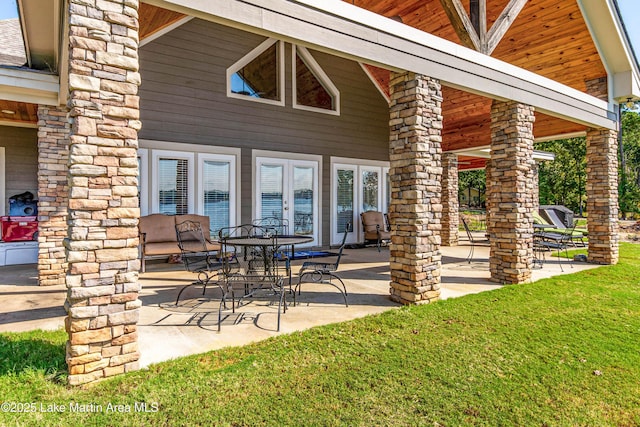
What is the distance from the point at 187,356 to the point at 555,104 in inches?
259

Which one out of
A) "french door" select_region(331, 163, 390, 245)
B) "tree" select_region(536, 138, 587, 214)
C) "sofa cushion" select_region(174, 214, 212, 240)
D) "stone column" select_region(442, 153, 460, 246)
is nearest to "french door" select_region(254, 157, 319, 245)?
"french door" select_region(331, 163, 390, 245)

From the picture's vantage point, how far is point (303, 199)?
8.82m

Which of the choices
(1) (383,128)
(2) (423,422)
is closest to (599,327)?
(2) (423,422)

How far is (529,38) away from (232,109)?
241 inches

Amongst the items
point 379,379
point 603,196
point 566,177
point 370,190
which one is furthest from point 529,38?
point 566,177

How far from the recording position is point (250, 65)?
8164mm

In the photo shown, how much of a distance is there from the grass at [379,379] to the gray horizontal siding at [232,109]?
4.99 metres

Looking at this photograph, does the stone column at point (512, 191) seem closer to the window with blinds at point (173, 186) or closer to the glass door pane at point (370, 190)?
the glass door pane at point (370, 190)

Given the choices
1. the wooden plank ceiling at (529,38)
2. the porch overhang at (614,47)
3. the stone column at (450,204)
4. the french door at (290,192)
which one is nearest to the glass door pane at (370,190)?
the french door at (290,192)

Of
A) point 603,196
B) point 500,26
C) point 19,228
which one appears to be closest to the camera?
point 500,26

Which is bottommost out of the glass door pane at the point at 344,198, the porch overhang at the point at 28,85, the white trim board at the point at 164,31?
the glass door pane at the point at 344,198

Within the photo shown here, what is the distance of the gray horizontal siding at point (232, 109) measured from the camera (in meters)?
6.97

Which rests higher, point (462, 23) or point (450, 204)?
point (462, 23)

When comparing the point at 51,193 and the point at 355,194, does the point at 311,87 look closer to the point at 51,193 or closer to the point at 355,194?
the point at 355,194
